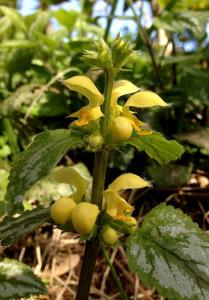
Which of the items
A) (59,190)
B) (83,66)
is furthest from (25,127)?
(59,190)

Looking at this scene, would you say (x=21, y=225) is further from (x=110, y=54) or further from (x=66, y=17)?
(x=66, y=17)

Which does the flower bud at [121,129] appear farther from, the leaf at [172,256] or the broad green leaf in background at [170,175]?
the broad green leaf in background at [170,175]

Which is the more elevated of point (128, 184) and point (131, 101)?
point (131, 101)

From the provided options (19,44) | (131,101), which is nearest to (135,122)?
(131,101)

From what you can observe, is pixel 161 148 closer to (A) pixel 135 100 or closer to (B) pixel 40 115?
(A) pixel 135 100

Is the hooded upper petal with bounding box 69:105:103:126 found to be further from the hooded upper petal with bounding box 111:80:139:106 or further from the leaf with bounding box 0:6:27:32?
the leaf with bounding box 0:6:27:32

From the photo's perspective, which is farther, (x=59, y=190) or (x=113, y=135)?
(x=59, y=190)

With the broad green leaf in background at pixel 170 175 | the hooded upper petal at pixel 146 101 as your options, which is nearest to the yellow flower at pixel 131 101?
the hooded upper petal at pixel 146 101
